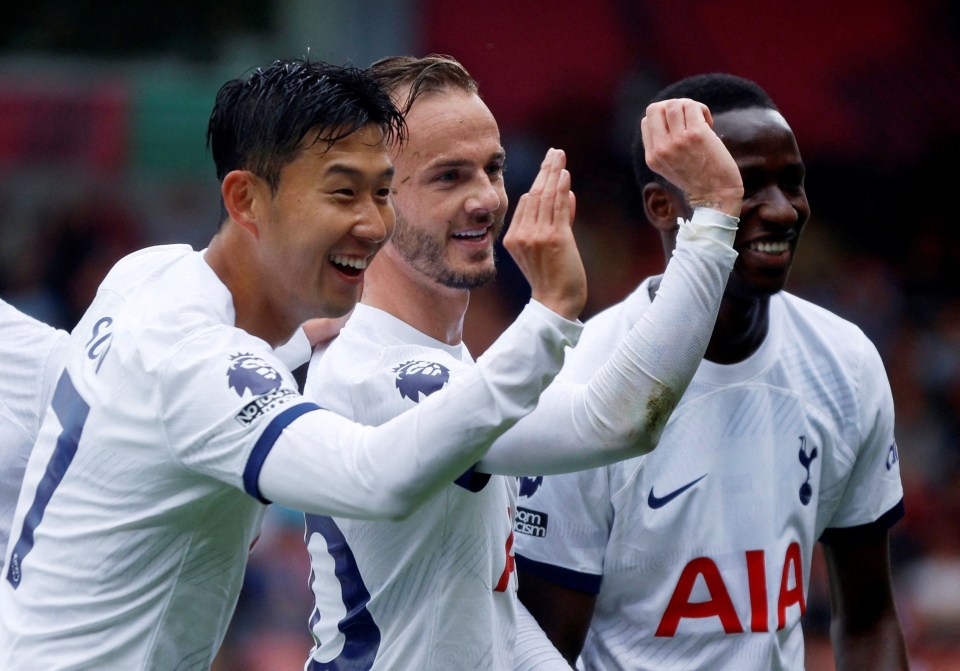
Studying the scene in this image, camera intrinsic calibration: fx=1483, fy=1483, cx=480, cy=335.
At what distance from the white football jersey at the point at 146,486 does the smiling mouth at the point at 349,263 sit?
23cm

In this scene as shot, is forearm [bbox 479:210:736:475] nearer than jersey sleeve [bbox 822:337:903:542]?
Yes

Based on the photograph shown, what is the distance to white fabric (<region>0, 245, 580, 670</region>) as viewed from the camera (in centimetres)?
259

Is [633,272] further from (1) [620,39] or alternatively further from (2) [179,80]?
(2) [179,80]

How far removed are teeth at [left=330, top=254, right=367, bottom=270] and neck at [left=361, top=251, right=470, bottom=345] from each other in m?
0.36

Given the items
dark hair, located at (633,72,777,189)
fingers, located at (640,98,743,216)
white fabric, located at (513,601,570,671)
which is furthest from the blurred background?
fingers, located at (640,98,743,216)

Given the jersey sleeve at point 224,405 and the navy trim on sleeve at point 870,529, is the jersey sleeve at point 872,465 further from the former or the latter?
the jersey sleeve at point 224,405

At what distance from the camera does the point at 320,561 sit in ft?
11.1

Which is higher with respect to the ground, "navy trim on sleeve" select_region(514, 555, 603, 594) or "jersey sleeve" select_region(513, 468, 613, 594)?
"jersey sleeve" select_region(513, 468, 613, 594)

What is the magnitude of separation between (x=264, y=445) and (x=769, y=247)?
A: 165 cm

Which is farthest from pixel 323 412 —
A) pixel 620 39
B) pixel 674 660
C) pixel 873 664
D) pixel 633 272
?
pixel 620 39

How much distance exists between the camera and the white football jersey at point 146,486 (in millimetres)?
2656

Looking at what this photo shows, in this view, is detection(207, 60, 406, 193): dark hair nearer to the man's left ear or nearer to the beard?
the man's left ear

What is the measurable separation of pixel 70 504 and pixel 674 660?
160 cm

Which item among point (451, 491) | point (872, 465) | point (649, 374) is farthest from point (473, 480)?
point (872, 465)
